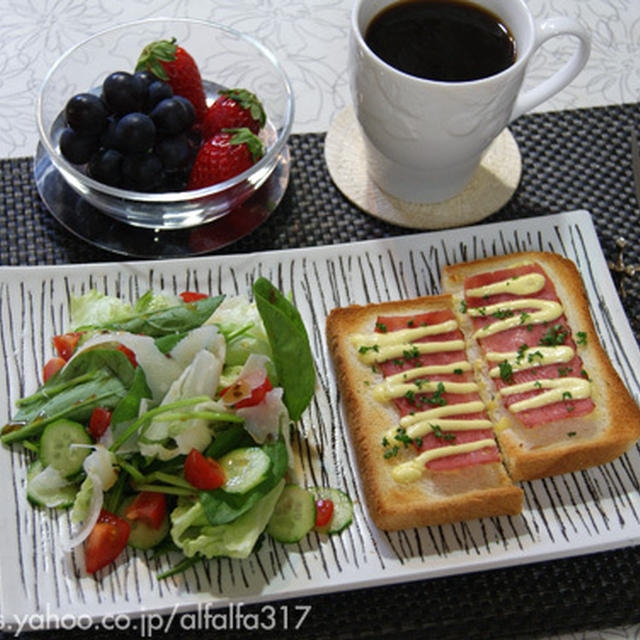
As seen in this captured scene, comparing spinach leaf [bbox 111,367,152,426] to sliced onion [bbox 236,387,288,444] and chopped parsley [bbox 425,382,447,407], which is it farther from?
chopped parsley [bbox 425,382,447,407]

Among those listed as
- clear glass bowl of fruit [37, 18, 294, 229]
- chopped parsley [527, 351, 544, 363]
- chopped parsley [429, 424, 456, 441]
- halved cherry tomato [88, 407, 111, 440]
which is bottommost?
halved cherry tomato [88, 407, 111, 440]

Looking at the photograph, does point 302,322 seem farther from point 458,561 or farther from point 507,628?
point 507,628

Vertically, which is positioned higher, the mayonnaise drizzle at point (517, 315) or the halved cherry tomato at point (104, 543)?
Result: the mayonnaise drizzle at point (517, 315)

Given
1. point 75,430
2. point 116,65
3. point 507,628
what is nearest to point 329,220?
point 116,65

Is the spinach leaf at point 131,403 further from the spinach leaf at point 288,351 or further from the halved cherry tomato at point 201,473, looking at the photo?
the spinach leaf at point 288,351

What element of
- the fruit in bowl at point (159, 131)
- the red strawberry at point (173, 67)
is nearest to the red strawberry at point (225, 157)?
the fruit in bowl at point (159, 131)

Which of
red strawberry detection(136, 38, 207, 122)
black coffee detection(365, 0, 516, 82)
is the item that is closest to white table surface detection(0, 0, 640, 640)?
red strawberry detection(136, 38, 207, 122)
